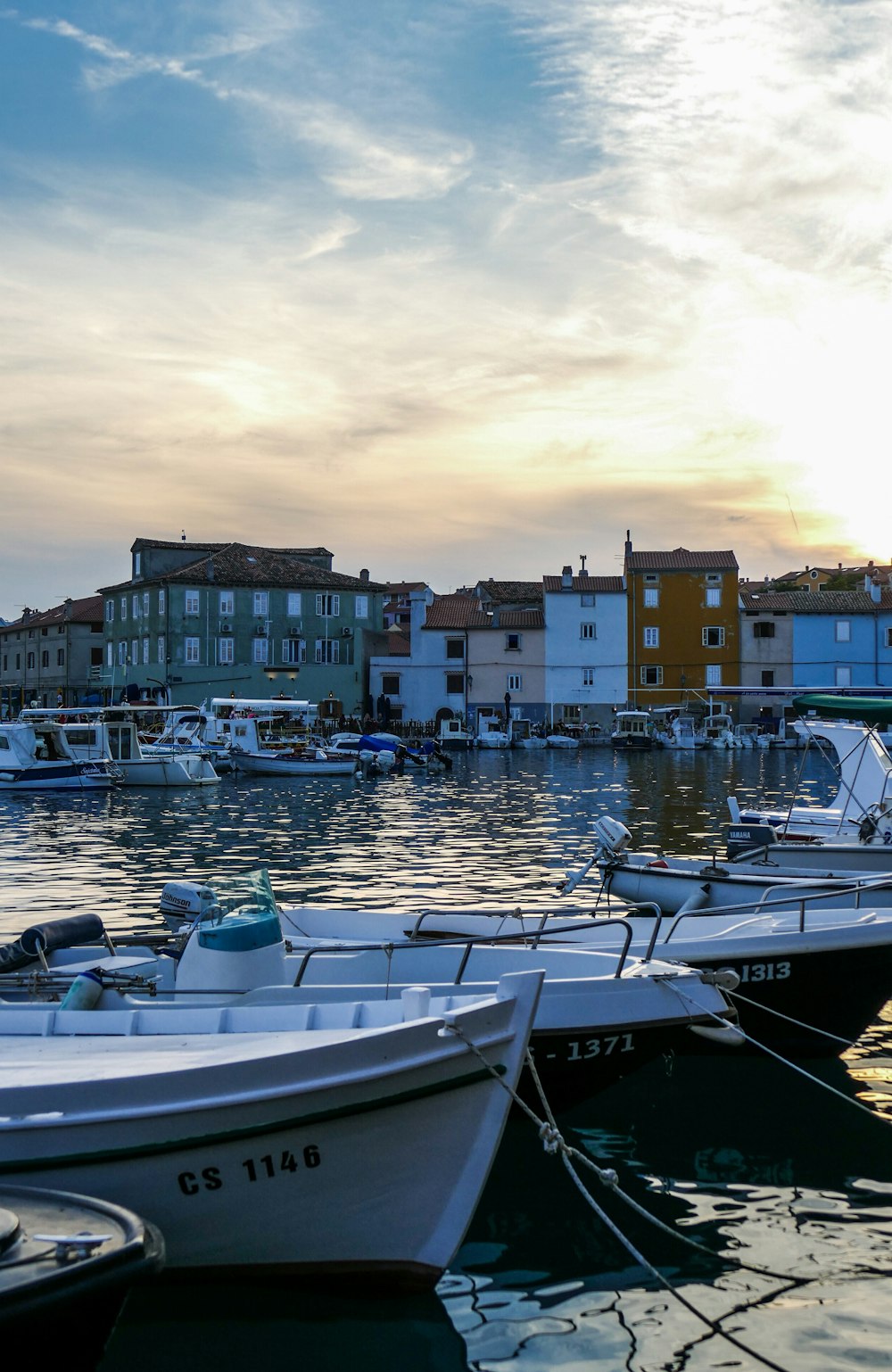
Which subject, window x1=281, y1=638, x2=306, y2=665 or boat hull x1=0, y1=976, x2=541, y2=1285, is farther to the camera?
window x1=281, y1=638, x2=306, y2=665

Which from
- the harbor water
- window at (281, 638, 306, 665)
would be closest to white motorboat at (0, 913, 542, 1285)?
the harbor water

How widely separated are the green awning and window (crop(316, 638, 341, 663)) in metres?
60.4

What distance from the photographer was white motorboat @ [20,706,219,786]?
4412 cm

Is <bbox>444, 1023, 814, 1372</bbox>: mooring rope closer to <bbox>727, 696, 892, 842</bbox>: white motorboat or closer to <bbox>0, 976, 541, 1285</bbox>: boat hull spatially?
<bbox>0, 976, 541, 1285</bbox>: boat hull

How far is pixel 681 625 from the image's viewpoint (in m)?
78.7

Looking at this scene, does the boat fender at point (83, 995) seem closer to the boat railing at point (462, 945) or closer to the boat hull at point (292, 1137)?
the boat hull at point (292, 1137)

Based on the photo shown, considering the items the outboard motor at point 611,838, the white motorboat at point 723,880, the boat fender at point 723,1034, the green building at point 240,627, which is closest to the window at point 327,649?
the green building at point 240,627

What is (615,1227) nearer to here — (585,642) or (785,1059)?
(785,1059)

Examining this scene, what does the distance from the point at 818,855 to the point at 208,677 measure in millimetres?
60874

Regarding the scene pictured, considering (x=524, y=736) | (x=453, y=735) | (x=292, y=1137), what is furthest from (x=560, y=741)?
(x=292, y=1137)

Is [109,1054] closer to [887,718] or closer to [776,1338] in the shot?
[776,1338]

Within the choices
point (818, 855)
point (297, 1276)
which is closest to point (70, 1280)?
point (297, 1276)

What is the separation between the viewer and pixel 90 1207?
537 cm

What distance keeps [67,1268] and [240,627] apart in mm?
71079
